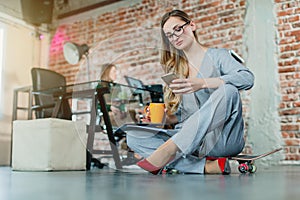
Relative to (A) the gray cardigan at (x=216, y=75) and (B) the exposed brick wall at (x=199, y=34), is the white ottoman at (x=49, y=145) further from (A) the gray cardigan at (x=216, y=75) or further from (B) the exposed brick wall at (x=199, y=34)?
(A) the gray cardigan at (x=216, y=75)

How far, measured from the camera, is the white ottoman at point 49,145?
2.27 metres

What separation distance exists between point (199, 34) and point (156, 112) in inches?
104

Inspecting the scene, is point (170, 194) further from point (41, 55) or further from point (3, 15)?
point (41, 55)

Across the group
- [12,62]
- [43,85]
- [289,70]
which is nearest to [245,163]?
[289,70]

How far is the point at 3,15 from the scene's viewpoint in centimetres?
450

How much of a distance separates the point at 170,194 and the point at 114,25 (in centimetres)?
417

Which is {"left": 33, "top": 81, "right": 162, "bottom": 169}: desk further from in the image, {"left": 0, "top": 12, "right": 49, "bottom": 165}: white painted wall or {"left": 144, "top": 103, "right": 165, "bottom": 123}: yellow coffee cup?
{"left": 0, "top": 12, "right": 49, "bottom": 165}: white painted wall

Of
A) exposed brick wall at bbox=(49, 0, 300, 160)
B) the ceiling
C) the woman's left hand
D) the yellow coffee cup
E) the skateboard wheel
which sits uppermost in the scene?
the ceiling

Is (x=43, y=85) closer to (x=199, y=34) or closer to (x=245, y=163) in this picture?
(x=199, y=34)

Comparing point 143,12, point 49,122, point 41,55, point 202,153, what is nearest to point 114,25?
point 143,12

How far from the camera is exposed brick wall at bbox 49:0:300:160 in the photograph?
3.57 meters

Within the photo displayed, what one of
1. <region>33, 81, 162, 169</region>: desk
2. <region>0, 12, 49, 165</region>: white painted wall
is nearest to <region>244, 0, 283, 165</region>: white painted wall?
<region>33, 81, 162, 169</region>: desk

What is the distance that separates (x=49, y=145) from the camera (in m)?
2.27

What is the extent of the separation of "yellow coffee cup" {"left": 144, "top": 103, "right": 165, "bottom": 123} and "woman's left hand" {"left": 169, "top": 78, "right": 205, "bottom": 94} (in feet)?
0.65
